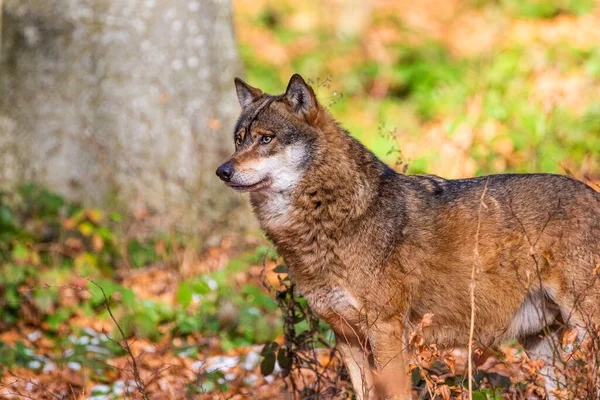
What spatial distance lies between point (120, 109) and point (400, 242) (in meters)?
4.96

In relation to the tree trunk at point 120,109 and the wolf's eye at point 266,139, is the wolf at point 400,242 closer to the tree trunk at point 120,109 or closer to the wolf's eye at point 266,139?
the wolf's eye at point 266,139

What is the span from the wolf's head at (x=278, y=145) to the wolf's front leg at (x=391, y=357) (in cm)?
104

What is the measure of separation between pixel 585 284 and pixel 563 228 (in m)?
0.35

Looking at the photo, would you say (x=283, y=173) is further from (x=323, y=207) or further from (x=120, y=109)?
(x=120, y=109)

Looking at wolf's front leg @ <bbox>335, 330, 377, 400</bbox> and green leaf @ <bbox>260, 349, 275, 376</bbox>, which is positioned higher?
wolf's front leg @ <bbox>335, 330, 377, 400</bbox>

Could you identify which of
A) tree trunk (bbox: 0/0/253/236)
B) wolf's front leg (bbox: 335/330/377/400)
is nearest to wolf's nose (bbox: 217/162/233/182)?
wolf's front leg (bbox: 335/330/377/400)

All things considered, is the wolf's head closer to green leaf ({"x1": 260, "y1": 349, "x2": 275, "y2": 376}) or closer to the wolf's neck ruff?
the wolf's neck ruff

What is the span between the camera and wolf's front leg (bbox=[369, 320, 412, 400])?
4.61 m

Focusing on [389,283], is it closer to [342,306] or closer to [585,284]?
[342,306]

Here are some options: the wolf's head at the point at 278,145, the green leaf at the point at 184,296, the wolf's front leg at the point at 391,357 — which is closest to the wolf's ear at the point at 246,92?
the wolf's head at the point at 278,145

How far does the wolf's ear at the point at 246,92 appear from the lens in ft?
17.8

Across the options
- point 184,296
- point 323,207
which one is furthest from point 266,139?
point 184,296

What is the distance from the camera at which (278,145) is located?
4.90 m

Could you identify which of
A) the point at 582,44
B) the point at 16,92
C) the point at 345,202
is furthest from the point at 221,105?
the point at 582,44
